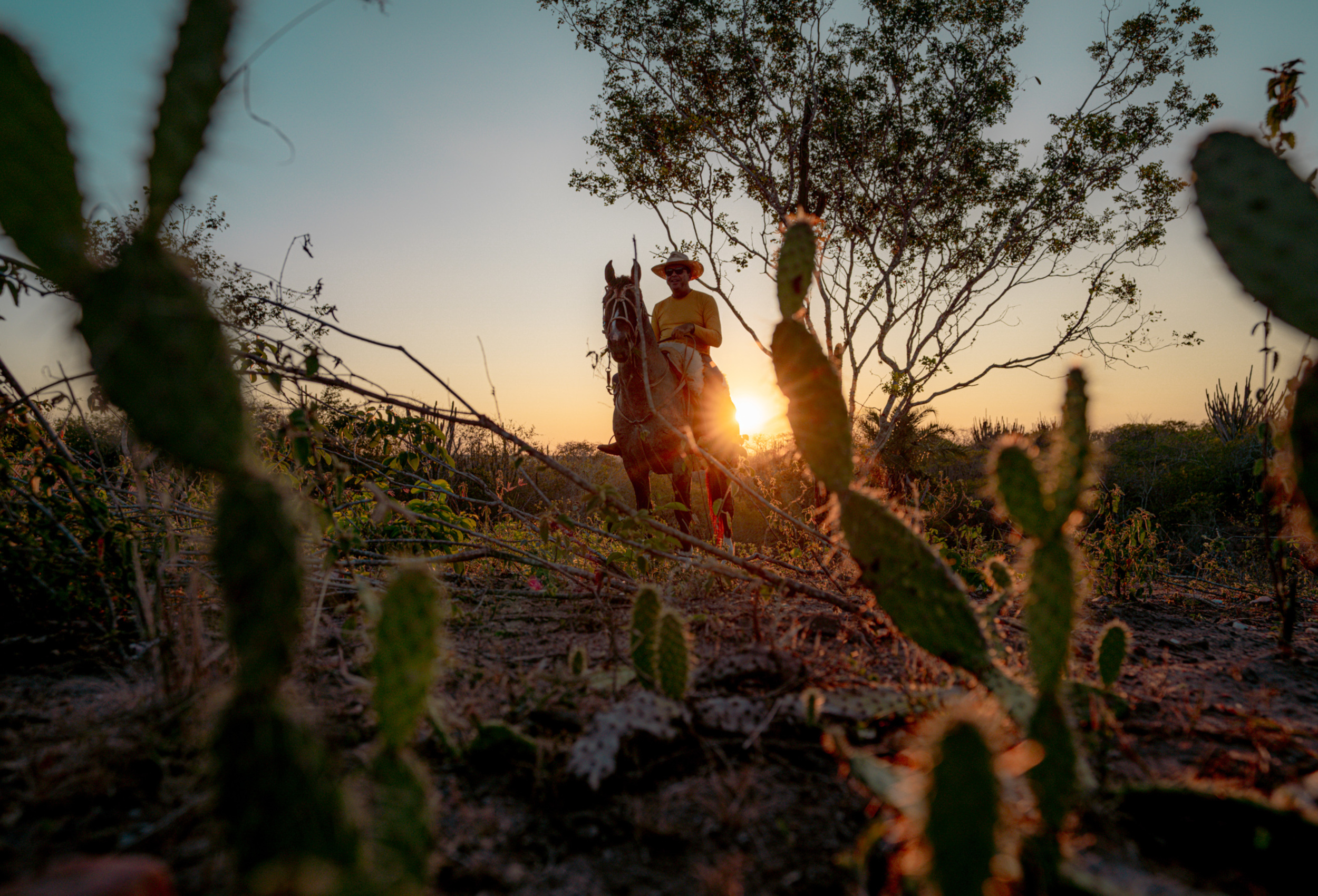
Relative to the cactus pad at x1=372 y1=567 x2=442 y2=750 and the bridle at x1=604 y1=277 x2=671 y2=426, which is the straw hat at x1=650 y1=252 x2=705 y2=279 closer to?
the bridle at x1=604 y1=277 x2=671 y2=426

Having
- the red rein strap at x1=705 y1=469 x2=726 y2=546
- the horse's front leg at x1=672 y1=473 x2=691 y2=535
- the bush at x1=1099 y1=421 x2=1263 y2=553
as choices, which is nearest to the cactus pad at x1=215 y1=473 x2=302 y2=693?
the red rein strap at x1=705 y1=469 x2=726 y2=546

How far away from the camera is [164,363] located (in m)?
0.73

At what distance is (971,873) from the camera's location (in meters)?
0.67

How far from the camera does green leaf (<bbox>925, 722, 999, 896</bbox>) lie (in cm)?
66

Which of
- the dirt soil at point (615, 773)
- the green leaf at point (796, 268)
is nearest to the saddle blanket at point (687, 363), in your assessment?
the dirt soil at point (615, 773)

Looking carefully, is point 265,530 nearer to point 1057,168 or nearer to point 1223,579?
point 1223,579

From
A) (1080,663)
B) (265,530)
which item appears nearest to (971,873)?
(265,530)

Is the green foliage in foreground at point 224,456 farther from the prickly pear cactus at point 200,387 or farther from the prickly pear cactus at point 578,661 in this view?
the prickly pear cactus at point 578,661

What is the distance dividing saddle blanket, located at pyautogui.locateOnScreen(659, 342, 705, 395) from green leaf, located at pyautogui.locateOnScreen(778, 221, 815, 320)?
4186 mm

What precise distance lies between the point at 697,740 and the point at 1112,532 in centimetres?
394

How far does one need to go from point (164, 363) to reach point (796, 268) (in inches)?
49.9

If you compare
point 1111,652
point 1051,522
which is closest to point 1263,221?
point 1051,522

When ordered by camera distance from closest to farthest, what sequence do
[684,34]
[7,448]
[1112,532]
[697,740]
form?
[697,740], [7,448], [1112,532], [684,34]

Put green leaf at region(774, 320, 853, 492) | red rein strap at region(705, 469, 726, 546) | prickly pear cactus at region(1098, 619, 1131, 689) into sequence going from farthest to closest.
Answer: red rein strap at region(705, 469, 726, 546) < prickly pear cactus at region(1098, 619, 1131, 689) < green leaf at region(774, 320, 853, 492)
